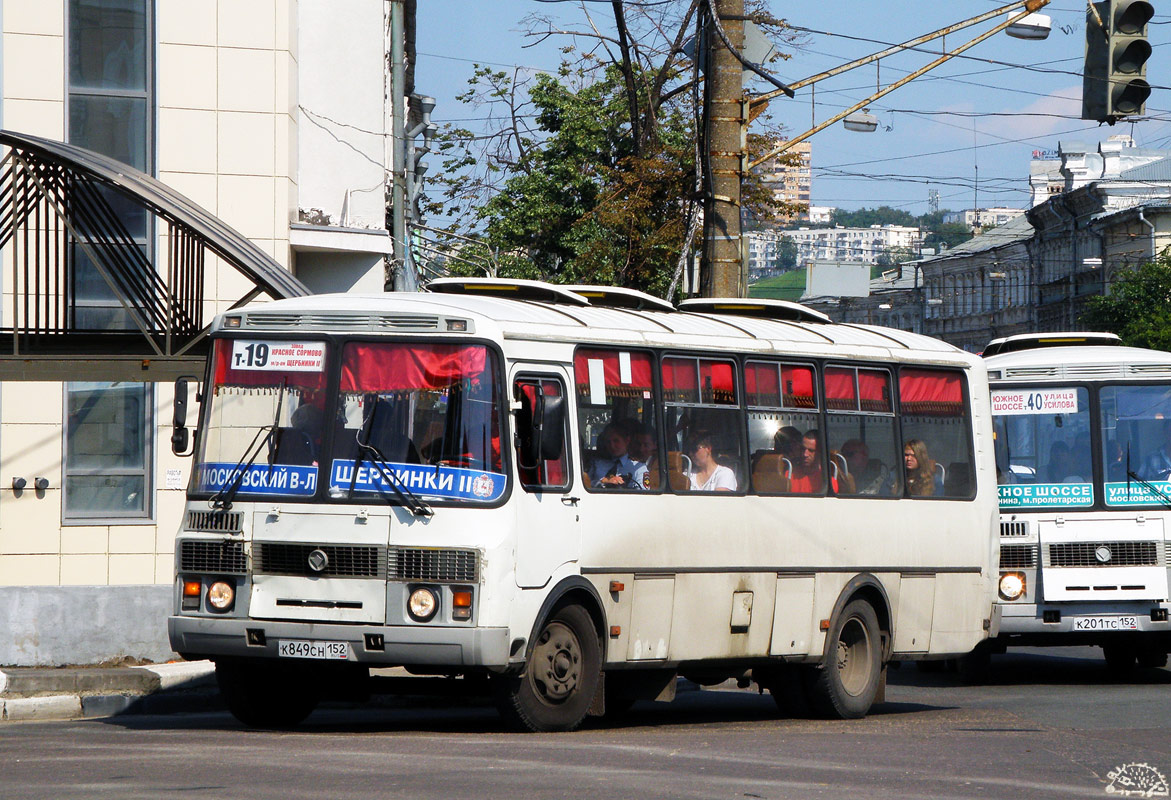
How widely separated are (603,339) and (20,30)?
26.7 feet

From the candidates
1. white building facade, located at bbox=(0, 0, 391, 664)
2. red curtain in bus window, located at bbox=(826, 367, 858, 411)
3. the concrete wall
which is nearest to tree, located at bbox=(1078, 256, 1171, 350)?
white building facade, located at bbox=(0, 0, 391, 664)

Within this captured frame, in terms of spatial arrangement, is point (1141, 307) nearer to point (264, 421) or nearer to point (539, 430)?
point (539, 430)

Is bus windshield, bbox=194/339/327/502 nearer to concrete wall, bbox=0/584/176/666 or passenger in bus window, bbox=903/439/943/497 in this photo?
passenger in bus window, bbox=903/439/943/497

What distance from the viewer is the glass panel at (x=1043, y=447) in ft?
53.4

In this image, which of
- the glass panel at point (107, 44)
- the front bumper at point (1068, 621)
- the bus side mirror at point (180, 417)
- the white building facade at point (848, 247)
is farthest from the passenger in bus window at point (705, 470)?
the white building facade at point (848, 247)

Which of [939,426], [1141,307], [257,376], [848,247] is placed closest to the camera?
[257,376]

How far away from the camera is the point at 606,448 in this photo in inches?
449

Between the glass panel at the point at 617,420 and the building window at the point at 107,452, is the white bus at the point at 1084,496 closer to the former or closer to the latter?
the glass panel at the point at 617,420

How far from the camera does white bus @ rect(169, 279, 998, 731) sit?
10305 mm

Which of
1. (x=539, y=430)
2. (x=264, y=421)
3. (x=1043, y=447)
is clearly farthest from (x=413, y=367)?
(x=1043, y=447)

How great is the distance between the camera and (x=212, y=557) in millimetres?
10617

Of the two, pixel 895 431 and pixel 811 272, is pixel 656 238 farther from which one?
pixel 895 431

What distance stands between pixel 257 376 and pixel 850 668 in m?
5.17

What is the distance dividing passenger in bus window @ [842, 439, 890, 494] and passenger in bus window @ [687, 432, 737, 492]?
4.56 feet
